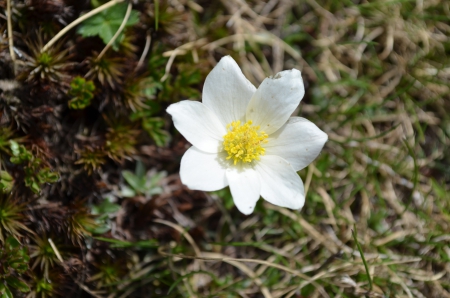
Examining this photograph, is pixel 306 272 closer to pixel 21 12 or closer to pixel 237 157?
pixel 237 157

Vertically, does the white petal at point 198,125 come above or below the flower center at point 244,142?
above

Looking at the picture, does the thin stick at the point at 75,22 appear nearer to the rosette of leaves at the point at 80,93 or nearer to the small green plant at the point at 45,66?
the small green plant at the point at 45,66

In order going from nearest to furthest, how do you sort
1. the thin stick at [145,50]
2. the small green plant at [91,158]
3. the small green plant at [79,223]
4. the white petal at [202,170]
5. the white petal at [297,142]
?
the white petal at [202,170] < the white petal at [297,142] < the small green plant at [79,223] < the small green plant at [91,158] < the thin stick at [145,50]

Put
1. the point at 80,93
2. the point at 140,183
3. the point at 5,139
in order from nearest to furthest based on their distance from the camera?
the point at 5,139
the point at 80,93
the point at 140,183

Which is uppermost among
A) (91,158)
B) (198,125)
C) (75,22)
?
(75,22)

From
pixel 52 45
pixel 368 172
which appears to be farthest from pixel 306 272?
pixel 52 45

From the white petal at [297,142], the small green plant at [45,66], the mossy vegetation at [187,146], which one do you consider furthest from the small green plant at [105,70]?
the white petal at [297,142]

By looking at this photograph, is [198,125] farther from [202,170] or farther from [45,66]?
[45,66]

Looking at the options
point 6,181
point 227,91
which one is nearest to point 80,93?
point 6,181
